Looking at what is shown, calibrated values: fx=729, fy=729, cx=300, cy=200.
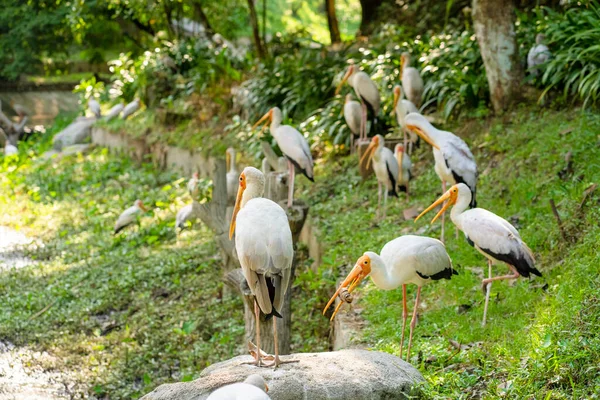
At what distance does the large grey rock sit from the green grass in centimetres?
22

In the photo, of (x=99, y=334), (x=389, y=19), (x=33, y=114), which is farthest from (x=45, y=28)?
(x=99, y=334)

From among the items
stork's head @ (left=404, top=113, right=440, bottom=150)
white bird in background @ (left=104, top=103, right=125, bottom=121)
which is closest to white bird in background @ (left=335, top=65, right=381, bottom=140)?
stork's head @ (left=404, top=113, right=440, bottom=150)

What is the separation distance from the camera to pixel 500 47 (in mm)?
8242

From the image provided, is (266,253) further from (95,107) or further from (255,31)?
(95,107)

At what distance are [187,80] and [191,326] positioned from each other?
28.8ft

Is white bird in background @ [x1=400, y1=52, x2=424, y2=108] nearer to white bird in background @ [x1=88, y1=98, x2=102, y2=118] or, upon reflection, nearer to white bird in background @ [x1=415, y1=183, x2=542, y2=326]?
white bird in background @ [x1=415, y1=183, x2=542, y2=326]

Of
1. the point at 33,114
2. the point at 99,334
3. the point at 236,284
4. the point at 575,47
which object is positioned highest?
the point at 575,47

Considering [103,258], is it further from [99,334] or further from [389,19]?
[389,19]

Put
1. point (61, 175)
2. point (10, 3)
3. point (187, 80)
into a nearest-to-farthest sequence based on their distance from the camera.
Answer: point (61, 175) < point (187, 80) < point (10, 3)

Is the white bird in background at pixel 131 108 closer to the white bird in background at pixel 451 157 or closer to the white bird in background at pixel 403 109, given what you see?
the white bird in background at pixel 403 109

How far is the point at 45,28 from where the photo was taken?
19703mm

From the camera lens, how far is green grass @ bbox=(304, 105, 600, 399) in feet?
13.1

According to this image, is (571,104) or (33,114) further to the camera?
(33,114)

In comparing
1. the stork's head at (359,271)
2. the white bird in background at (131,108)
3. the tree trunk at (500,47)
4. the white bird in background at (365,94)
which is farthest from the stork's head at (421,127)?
the white bird in background at (131,108)
